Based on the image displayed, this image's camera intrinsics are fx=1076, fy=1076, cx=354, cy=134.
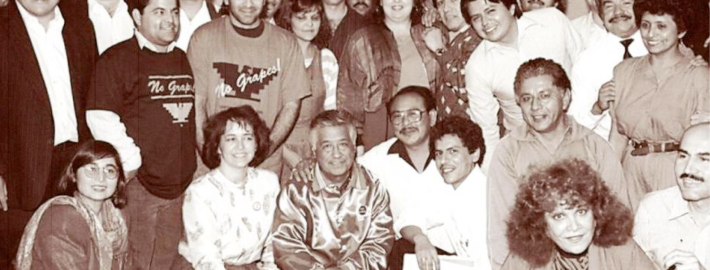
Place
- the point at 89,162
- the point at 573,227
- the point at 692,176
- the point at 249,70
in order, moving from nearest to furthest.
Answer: the point at 573,227 → the point at 692,176 → the point at 89,162 → the point at 249,70

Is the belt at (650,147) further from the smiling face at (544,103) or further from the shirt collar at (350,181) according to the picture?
the shirt collar at (350,181)

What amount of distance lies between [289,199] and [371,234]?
0.31 m

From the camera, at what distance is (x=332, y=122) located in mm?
3744

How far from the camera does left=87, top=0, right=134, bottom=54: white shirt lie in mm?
3709

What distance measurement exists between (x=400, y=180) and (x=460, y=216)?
245 millimetres

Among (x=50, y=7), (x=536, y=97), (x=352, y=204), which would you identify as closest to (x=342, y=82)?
(x=352, y=204)

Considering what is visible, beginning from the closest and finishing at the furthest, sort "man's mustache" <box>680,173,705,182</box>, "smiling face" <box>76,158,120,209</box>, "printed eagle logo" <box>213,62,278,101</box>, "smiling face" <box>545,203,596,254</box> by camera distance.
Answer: "smiling face" <box>545,203,596,254</box>, "man's mustache" <box>680,173,705,182</box>, "smiling face" <box>76,158,120,209</box>, "printed eagle logo" <box>213,62,278,101</box>

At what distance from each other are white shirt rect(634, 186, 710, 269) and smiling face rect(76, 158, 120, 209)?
1.80 meters

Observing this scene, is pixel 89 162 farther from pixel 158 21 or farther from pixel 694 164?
pixel 694 164

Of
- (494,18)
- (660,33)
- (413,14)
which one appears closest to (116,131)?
(413,14)

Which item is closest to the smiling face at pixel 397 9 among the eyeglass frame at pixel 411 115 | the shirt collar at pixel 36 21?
the eyeglass frame at pixel 411 115

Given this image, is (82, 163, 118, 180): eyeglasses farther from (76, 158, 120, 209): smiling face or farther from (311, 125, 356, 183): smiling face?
(311, 125, 356, 183): smiling face

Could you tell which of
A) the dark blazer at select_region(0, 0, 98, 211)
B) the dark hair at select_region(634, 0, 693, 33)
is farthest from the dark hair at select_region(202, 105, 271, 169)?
the dark hair at select_region(634, 0, 693, 33)

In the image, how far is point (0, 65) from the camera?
3.70 meters
